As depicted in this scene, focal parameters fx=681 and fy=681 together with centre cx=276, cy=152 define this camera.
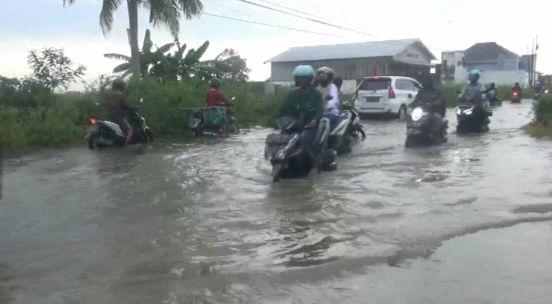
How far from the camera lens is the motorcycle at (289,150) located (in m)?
9.55

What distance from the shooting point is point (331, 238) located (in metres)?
6.23

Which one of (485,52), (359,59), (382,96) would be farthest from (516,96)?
(485,52)

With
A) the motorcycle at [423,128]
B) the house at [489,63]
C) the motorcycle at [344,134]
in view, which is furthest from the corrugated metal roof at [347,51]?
the motorcycle at [423,128]

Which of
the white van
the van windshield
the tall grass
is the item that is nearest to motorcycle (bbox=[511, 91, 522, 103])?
the white van

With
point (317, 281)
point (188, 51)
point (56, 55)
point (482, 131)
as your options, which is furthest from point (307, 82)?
point (188, 51)

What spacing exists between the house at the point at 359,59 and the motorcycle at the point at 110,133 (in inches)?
964

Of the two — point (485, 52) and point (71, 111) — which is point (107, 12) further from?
point (485, 52)

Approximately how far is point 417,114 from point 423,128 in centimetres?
31

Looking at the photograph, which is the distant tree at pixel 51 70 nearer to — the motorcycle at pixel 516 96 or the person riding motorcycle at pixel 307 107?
the person riding motorcycle at pixel 307 107

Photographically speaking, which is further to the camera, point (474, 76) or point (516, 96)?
point (516, 96)

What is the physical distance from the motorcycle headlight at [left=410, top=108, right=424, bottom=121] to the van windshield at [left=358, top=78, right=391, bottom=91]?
942cm

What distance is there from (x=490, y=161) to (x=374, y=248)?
6244 millimetres

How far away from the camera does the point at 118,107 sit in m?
14.6

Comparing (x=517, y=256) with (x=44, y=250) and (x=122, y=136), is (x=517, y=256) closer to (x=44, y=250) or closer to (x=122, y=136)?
(x=44, y=250)
